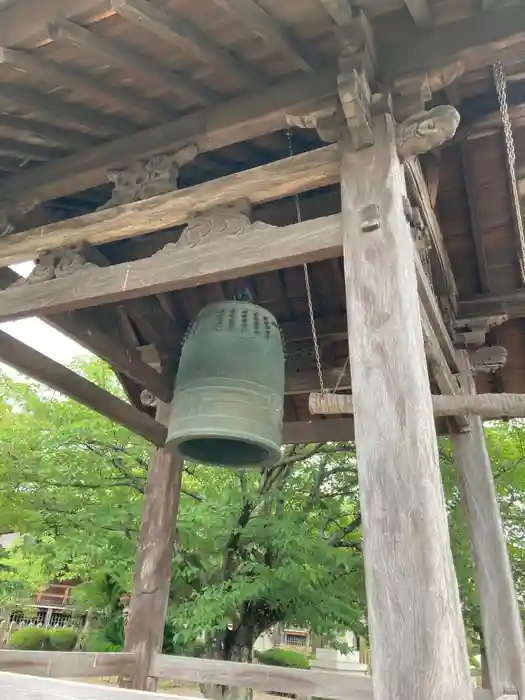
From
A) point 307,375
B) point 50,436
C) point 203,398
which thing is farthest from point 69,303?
point 50,436

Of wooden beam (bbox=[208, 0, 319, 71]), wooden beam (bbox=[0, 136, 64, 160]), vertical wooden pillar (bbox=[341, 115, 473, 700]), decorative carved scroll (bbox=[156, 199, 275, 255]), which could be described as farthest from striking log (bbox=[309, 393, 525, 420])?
wooden beam (bbox=[0, 136, 64, 160])

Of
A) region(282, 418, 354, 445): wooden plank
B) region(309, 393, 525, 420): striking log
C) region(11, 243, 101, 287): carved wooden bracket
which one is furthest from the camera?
region(282, 418, 354, 445): wooden plank

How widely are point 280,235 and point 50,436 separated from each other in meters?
5.12

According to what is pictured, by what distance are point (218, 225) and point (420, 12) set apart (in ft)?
3.65

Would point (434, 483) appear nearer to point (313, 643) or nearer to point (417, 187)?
point (417, 187)

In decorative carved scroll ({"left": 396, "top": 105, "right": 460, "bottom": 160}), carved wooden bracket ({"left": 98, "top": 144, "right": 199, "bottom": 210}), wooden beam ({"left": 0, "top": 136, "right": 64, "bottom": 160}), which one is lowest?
decorative carved scroll ({"left": 396, "top": 105, "right": 460, "bottom": 160})

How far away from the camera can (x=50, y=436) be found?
6.54 metres

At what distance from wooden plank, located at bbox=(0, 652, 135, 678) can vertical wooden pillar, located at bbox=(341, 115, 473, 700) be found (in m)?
2.53

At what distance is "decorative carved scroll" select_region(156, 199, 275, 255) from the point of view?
2.45 metres

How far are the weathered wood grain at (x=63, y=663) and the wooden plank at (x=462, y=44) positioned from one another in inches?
138

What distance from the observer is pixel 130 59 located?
237cm

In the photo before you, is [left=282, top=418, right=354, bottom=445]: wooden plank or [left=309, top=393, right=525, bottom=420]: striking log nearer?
[left=309, top=393, right=525, bottom=420]: striking log

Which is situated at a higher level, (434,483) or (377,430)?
(377,430)

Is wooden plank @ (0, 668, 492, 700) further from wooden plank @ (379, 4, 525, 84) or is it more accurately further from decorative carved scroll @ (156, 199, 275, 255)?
wooden plank @ (379, 4, 525, 84)
